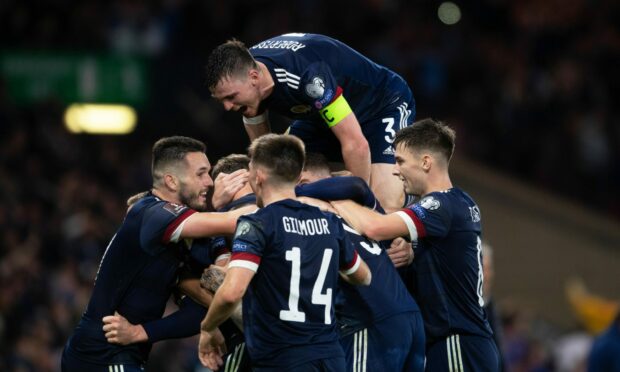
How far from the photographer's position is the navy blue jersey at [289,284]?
7.02m

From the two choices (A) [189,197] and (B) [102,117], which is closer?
(A) [189,197]

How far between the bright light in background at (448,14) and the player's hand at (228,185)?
41.1ft

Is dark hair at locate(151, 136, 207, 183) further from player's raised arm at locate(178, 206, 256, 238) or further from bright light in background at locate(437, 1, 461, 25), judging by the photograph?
bright light in background at locate(437, 1, 461, 25)

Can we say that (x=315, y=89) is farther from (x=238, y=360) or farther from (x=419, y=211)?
(x=238, y=360)

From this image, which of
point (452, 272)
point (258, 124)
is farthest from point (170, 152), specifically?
point (452, 272)

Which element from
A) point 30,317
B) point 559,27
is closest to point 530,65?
point 559,27

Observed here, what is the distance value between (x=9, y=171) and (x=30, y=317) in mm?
3231

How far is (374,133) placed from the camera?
8797 mm

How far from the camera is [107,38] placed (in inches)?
755

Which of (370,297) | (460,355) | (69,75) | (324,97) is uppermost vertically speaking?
(324,97)

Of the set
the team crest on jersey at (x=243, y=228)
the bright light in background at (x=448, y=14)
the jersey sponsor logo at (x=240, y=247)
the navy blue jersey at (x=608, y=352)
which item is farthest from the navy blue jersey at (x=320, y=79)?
the bright light in background at (x=448, y=14)

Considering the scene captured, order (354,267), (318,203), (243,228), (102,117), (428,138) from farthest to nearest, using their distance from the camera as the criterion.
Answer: (102,117)
(428,138)
(318,203)
(354,267)
(243,228)

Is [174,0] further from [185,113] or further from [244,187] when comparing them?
[244,187]

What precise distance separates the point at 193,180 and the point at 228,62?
76 centimetres
